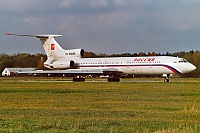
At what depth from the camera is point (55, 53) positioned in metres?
76.8

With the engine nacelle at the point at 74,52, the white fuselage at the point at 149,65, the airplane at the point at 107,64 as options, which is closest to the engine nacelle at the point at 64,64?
the airplane at the point at 107,64

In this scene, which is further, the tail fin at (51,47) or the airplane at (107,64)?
the tail fin at (51,47)

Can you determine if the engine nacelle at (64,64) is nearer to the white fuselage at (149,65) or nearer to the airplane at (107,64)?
the airplane at (107,64)

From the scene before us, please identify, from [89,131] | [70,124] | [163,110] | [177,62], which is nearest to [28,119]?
[70,124]

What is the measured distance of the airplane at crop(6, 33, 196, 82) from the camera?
208 ft

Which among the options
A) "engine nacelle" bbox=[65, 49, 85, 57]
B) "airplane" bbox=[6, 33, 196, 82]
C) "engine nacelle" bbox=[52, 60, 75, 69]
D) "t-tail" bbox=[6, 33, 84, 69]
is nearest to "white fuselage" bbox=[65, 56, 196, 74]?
"airplane" bbox=[6, 33, 196, 82]

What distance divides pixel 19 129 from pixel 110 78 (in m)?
55.4

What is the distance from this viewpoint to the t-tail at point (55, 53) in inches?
2936

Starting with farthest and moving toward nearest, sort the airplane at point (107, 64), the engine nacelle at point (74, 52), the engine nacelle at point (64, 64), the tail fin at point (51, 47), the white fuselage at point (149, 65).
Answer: the tail fin at point (51, 47), the engine nacelle at point (74, 52), the engine nacelle at point (64, 64), the airplane at point (107, 64), the white fuselage at point (149, 65)

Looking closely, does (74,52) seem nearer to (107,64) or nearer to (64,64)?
(64,64)

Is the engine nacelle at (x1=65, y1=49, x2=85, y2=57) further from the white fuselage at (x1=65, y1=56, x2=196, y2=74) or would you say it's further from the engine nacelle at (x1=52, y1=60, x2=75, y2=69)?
the white fuselage at (x1=65, y1=56, x2=196, y2=74)

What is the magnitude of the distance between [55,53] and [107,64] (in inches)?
455

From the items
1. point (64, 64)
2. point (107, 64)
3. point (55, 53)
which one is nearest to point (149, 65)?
point (107, 64)

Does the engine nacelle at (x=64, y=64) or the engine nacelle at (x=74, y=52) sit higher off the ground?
the engine nacelle at (x=74, y=52)
